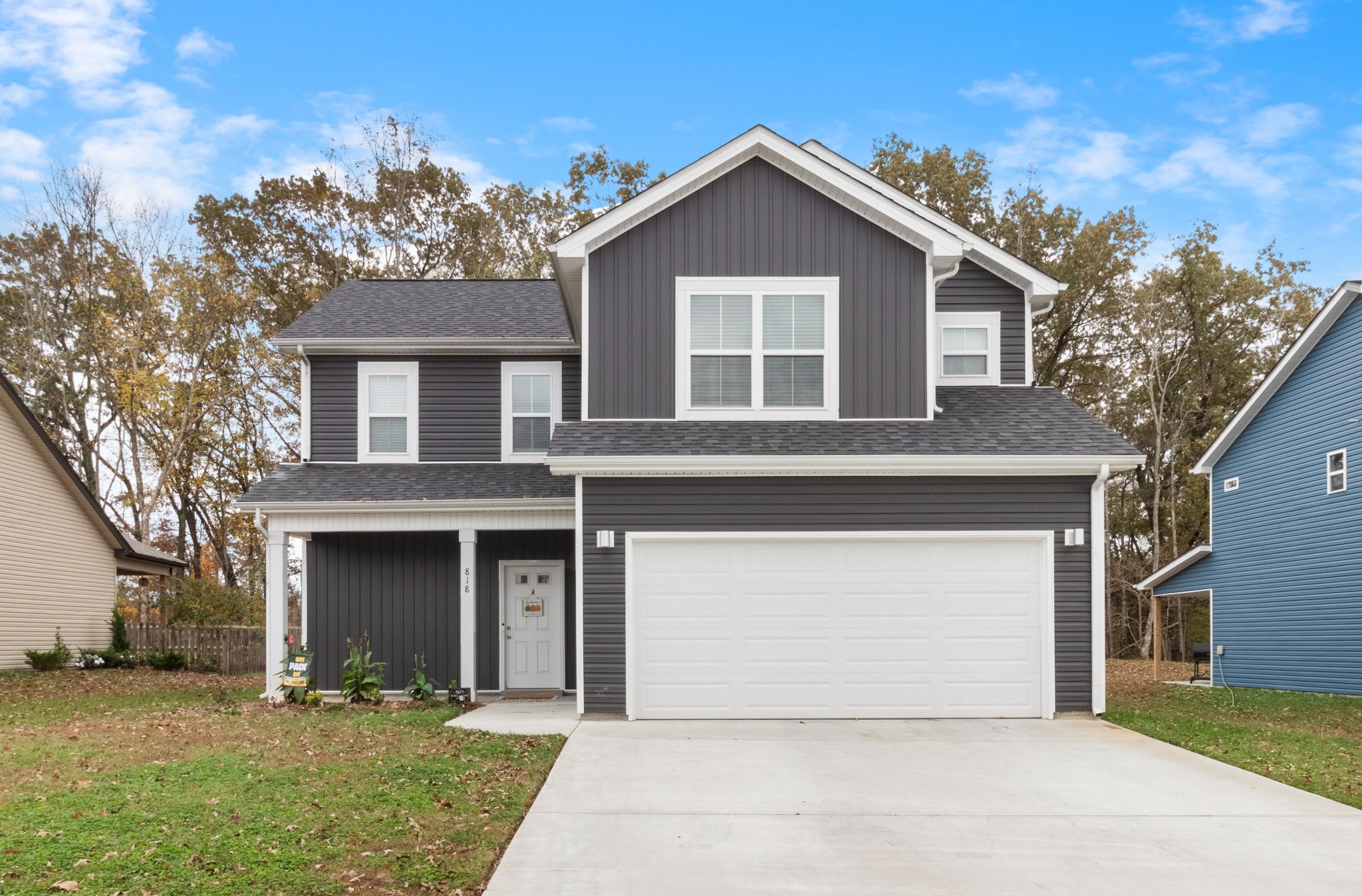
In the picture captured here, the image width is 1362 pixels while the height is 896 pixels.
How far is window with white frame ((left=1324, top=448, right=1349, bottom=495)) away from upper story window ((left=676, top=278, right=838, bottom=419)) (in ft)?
33.2

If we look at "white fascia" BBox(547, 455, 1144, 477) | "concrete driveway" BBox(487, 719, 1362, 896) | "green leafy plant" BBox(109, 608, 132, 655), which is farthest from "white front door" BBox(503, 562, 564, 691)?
"green leafy plant" BBox(109, 608, 132, 655)

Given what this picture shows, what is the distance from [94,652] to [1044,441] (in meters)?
19.2

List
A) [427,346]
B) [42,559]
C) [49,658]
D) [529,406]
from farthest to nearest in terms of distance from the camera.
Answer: [42,559], [49,658], [529,406], [427,346]

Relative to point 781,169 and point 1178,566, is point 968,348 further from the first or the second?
point 1178,566

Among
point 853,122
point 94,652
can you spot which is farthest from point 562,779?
point 853,122

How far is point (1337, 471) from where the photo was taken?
18203 millimetres

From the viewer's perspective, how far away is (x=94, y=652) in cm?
2216

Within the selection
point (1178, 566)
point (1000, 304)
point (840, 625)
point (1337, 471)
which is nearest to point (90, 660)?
point (840, 625)

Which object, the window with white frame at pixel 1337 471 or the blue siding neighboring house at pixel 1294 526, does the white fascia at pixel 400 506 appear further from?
the blue siding neighboring house at pixel 1294 526

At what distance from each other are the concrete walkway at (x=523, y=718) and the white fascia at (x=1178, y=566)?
14.5 m

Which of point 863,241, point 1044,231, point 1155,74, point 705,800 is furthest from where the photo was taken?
point 1044,231

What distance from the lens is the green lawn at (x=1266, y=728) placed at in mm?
9523

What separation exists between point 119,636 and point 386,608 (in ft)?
33.5

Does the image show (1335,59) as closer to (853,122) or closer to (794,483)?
(853,122)
